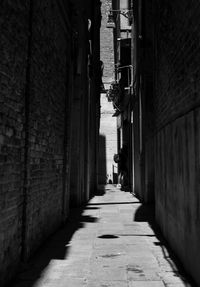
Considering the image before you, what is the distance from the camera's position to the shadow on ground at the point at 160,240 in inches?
210

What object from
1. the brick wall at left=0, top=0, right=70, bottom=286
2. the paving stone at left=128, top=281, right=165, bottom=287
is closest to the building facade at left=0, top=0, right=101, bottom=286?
the brick wall at left=0, top=0, right=70, bottom=286

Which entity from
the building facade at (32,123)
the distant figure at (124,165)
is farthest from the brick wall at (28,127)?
the distant figure at (124,165)

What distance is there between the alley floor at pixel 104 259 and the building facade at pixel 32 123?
0.89ft

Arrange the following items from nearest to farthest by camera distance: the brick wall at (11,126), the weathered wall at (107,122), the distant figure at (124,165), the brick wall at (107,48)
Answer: the brick wall at (11,126), the distant figure at (124,165), the weathered wall at (107,122), the brick wall at (107,48)

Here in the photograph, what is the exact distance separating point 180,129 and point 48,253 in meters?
2.70

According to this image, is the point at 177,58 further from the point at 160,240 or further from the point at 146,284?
the point at 160,240

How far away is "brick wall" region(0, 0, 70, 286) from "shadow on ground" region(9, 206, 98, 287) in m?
0.14

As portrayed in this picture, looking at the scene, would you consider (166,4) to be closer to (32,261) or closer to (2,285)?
(32,261)

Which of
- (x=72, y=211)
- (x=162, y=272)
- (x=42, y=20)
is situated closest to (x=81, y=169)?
(x=72, y=211)

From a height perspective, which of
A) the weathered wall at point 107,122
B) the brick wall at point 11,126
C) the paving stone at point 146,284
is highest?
the weathered wall at point 107,122

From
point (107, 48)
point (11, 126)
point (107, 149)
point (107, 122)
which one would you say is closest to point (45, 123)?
point (11, 126)

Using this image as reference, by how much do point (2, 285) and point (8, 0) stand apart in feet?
10.1

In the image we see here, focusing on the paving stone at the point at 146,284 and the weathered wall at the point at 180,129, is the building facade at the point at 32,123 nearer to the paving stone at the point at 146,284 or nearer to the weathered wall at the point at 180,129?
→ the paving stone at the point at 146,284

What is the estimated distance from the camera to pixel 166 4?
7.29 m
